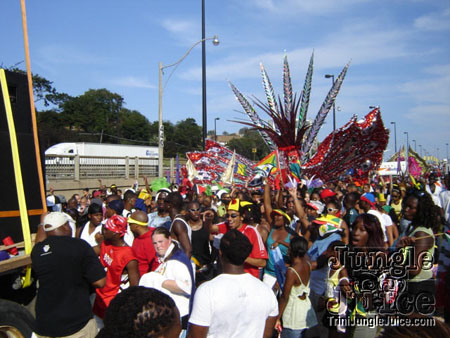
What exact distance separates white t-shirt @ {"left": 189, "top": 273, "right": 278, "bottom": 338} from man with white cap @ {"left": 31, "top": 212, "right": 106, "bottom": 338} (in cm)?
108

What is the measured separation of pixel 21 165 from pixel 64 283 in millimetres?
1669

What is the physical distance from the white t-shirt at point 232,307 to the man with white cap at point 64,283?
108cm

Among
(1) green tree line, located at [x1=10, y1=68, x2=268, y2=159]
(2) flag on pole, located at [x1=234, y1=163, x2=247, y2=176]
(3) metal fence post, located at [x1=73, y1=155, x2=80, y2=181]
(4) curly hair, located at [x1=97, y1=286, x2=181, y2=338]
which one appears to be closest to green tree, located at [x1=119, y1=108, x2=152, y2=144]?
(1) green tree line, located at [x1=10, y1=68, x2=268, y2=159]

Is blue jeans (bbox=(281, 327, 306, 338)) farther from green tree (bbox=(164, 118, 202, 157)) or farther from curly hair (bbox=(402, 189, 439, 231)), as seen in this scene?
green tree (bbox=(164, 118, 202, 157))

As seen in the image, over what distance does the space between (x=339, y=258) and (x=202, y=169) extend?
1150cm

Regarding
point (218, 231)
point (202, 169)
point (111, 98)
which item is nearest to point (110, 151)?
point (202, 169)

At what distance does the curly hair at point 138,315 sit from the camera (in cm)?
171

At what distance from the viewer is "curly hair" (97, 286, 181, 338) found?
1715 millimetres

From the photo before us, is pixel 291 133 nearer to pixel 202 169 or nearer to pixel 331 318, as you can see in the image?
pixel 202 169

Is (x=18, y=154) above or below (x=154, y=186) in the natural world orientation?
above

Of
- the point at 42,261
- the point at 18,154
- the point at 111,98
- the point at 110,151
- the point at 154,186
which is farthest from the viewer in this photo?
the point at 111,98

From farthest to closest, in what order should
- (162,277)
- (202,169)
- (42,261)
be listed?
1. (202,169)
2. (162,277)
3. (42,261)

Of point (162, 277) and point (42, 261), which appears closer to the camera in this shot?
point (42, 261)

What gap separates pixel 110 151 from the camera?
33500mm
